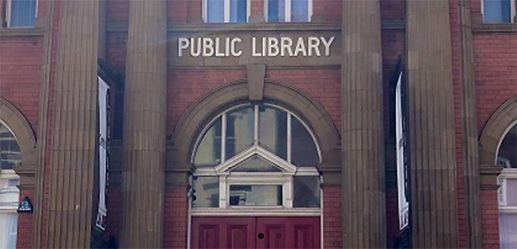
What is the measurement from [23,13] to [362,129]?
7.80 meters

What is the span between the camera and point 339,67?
21562 mm

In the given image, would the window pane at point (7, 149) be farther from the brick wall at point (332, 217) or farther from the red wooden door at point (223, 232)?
the brick wall at point (332, 217)

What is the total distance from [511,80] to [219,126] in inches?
237

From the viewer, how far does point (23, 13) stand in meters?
22.5

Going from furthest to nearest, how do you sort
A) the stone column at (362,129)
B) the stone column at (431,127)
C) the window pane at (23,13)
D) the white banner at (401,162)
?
the window pane at (23,13) < the white banner at (401,162) < the stone column at (362,129) < the stone column at (431,127)

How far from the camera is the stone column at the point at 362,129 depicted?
19969 millimetres

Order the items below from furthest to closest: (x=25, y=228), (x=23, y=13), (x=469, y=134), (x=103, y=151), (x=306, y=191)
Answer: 1. (x=23, y=13)
2. (x=306, y=191)
3. (x=25, y=228)
4. (x=103, y=151)
5. (x=469, y=134)

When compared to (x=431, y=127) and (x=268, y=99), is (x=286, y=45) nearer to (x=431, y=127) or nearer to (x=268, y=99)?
(x=268, y=99)

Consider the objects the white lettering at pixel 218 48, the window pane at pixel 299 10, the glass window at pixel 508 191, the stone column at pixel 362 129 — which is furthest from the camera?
the window pane at pixel 299 10

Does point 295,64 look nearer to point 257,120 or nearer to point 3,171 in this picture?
point 257,120

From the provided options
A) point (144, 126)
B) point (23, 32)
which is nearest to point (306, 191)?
point (144, 126)

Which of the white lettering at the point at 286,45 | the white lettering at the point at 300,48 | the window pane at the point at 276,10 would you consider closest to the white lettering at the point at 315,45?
the white lettering at the point at 300,48

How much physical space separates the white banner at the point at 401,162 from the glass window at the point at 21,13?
7.96 m

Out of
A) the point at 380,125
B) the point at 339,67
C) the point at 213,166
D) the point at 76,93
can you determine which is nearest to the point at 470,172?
the point at 380,125
